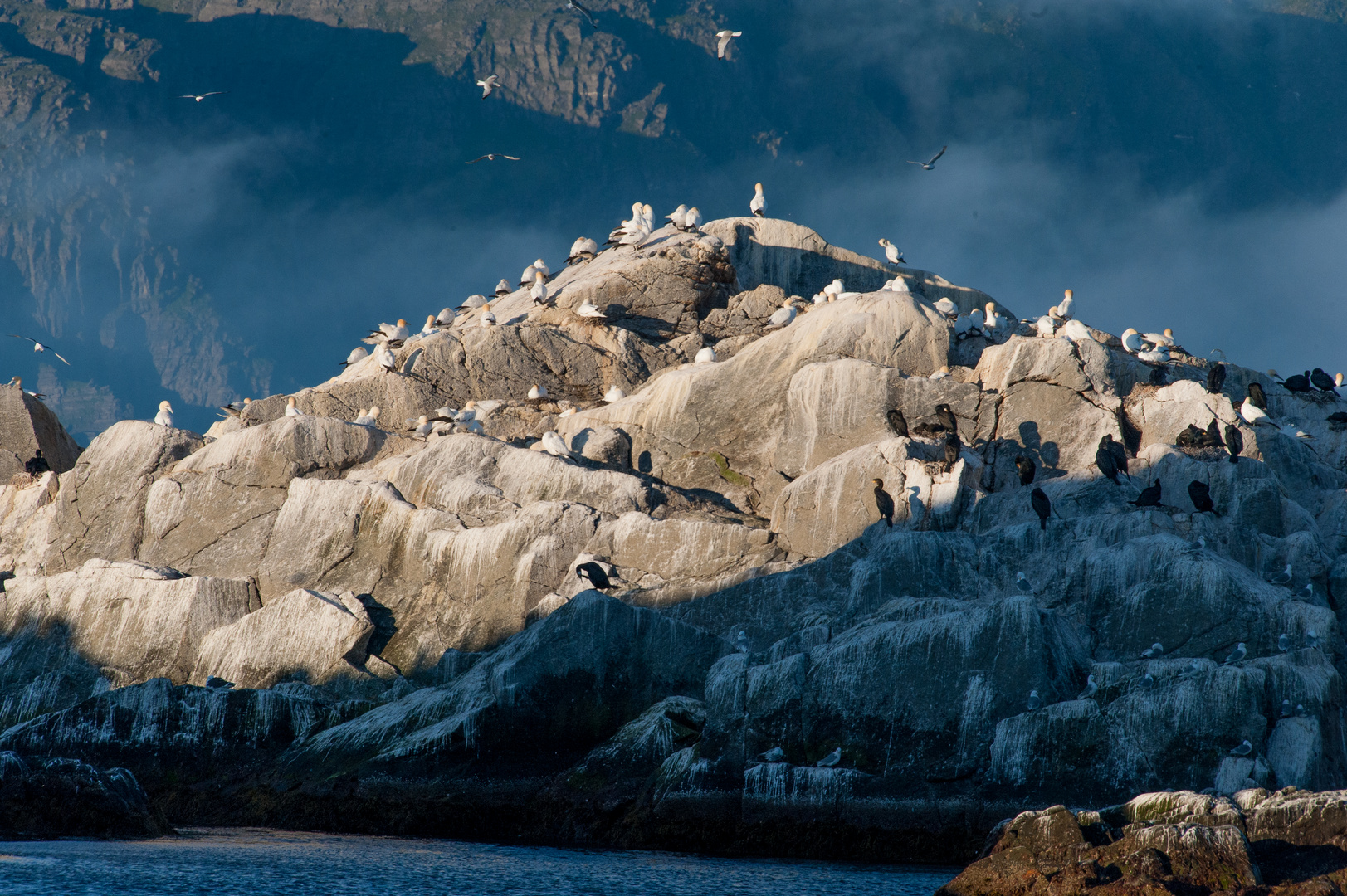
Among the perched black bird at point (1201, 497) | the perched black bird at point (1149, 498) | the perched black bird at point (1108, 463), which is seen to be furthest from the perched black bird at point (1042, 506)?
the perched black bird at point (1201, 497)

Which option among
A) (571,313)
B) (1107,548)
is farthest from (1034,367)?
(571,313)

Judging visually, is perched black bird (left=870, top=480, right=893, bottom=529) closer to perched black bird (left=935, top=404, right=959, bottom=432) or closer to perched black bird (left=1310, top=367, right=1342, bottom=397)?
perched black bird (left=935, top=404, right=959, bottom=432)

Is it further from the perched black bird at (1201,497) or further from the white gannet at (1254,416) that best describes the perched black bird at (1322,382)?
the perched black bird at (1201,497)

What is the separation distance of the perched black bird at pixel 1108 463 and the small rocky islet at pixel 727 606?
20 cm

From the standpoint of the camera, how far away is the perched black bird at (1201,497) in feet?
84.0

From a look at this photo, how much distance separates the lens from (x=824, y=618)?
970 inches

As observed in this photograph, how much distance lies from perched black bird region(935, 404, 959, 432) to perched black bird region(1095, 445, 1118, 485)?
2.90m

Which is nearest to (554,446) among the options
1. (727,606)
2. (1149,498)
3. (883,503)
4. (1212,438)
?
(727,606)

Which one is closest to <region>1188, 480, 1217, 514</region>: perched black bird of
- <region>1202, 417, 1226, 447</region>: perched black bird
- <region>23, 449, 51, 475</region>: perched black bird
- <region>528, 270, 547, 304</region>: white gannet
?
<region>1202, 417, 1226, 447</region>: perched black bird

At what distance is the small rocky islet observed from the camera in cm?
1972

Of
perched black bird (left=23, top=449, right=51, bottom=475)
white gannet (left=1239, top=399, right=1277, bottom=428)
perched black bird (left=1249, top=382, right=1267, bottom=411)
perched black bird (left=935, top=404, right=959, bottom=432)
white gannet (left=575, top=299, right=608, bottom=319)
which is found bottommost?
perched black bird (left=23, top=449, right=51, bottom=475)

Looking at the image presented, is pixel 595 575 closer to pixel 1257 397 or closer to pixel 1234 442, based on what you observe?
pixel 1234 442

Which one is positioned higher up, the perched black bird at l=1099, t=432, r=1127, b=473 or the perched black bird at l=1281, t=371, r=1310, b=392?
the perched black bird at l=1281, t=371, r=1310, b=392

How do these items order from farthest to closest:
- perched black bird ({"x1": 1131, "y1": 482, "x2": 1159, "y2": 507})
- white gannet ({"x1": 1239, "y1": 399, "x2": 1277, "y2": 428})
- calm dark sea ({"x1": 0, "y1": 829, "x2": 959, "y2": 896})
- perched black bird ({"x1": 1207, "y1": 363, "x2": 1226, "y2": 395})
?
perched black bird ({"x1": 1207, "y1": 363, "x2": 1226, "y2": 395}) < white gannet ({"x1": 1239, "y1": 399, "x2": 1277, "y2": 428}) < perched black bird ({"x1": 1131, "y1": 482, "x2": 1159, "y2": 507}) < calm dark sea ({"x1": 0, "y1": 829, "x2": 959, "y2": 896})
